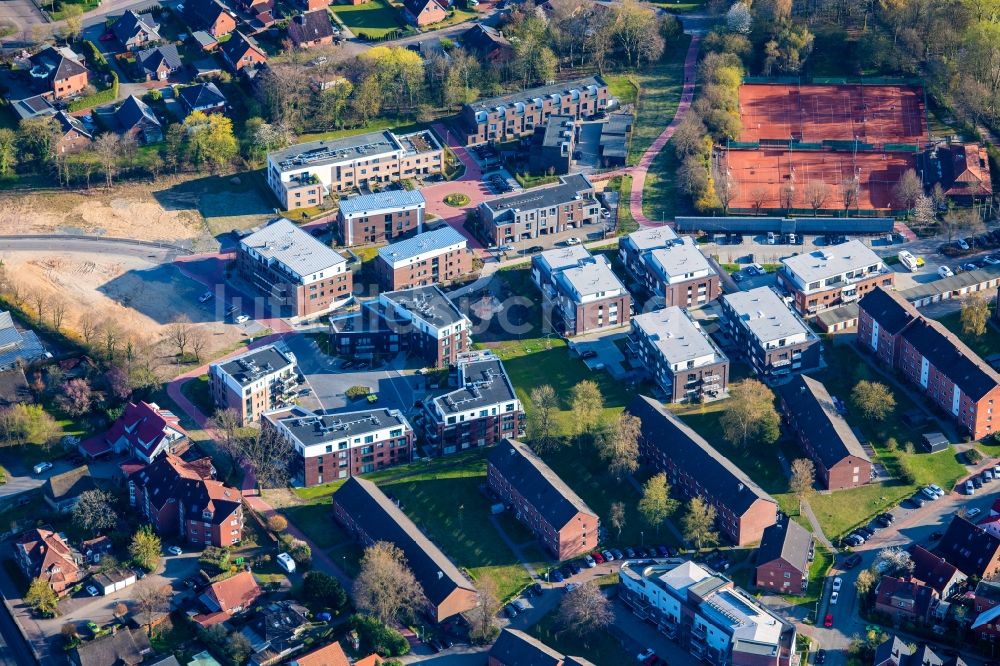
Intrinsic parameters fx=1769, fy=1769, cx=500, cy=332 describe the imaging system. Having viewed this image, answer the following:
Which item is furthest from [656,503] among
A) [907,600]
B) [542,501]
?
[907,600]

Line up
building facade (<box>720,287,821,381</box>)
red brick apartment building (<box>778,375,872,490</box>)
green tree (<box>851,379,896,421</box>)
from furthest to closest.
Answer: building facade (<box>720,287,821,381</box>)
green tree (<box>851,379,896,421</box>)
red brick apartment building (<box>778,375,872,490</box>)

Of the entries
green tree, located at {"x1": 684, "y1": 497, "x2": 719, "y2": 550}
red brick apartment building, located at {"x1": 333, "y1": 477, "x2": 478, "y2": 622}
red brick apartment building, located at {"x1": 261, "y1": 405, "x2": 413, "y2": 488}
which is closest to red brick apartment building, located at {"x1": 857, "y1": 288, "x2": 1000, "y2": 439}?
green tree, located at {"x1": 684, "y1": 497, "x2": 719, "y2": 550}

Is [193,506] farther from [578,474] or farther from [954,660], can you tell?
[954,660]

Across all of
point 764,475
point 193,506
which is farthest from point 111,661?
point 764,475

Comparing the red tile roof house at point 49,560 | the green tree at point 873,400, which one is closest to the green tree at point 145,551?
the red tile roof house at point 49,560

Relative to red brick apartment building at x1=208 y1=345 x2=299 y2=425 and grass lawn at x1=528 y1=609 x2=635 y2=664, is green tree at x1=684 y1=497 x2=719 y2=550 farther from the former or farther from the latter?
red brick apartment building at x1=208 y1=345 x2=299 y2=425
